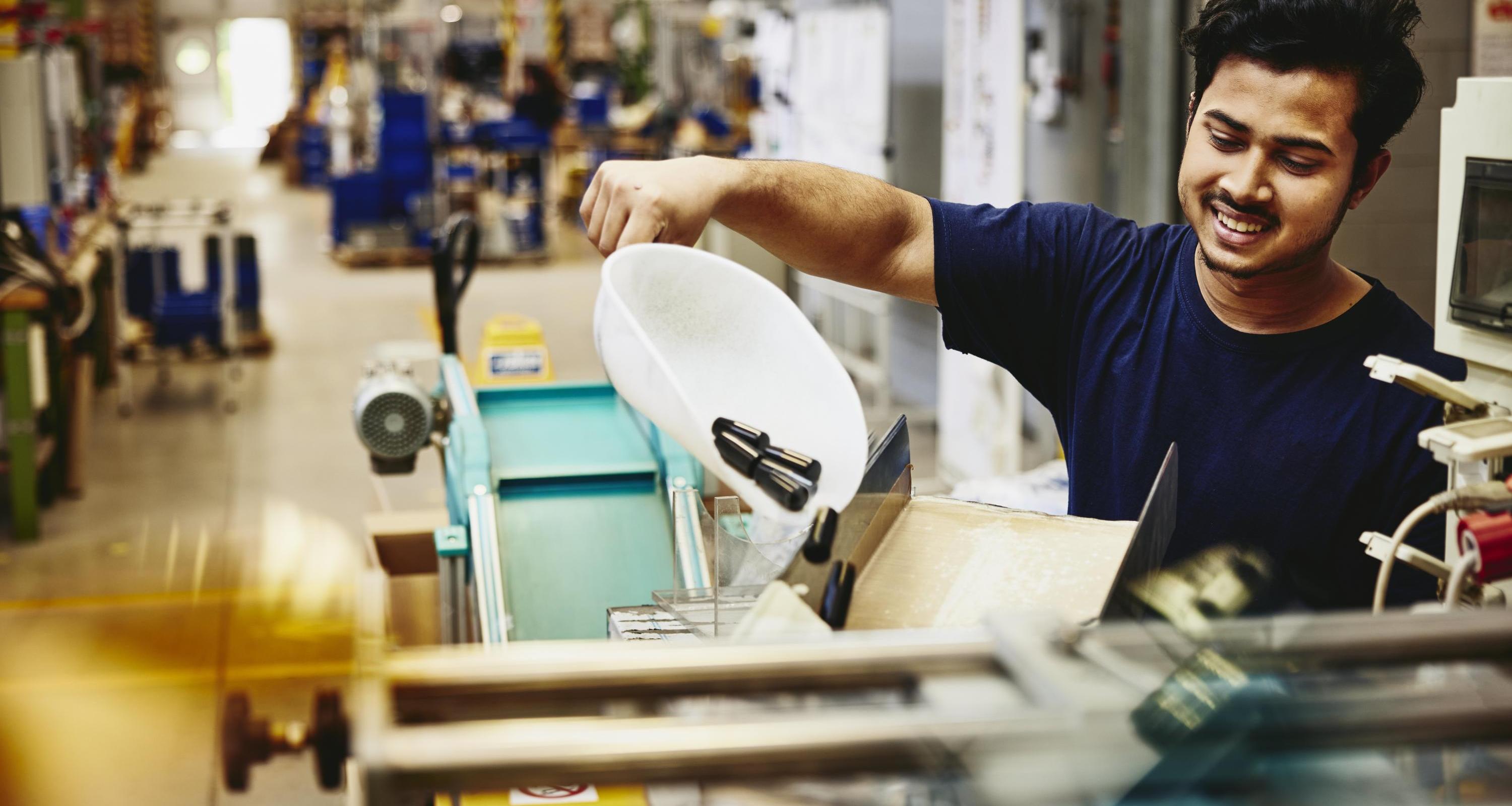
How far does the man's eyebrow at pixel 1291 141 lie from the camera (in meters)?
1.33

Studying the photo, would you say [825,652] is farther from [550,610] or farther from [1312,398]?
[550,610]

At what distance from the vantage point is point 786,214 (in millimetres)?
1558

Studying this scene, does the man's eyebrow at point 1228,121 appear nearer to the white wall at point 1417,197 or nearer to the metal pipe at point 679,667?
the metal pipe at point 679,667

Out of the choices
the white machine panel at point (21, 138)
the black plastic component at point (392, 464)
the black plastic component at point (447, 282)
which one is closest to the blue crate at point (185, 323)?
the white machine panel at point (21, 138)

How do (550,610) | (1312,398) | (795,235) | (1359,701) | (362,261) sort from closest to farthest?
(1359,701)
(1312,398)
(795,235)
(550,610)
(362,261)

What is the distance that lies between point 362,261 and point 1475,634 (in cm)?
1099

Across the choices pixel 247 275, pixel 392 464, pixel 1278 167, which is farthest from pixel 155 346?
pixel 1278 167

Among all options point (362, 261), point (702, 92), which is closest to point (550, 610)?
point (362, 261)

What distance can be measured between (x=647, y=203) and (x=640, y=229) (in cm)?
3

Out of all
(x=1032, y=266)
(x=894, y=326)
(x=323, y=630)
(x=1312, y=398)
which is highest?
(x=1032, y=266)

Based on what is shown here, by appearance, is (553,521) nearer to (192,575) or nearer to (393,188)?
(192,575)

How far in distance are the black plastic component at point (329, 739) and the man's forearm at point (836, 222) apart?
35.5 inches

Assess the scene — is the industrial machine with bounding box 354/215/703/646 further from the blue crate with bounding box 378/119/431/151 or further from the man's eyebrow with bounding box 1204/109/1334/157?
the blue crate with bounding box 378/119/431/151

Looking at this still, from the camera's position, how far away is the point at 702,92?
1758 cm
